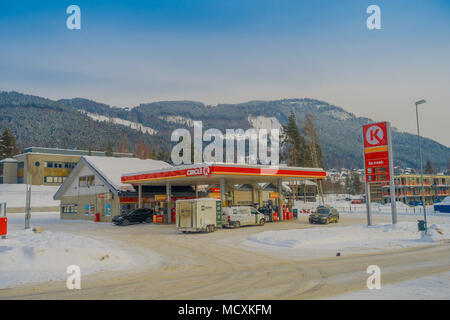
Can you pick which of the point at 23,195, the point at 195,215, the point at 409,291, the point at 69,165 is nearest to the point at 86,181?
the point at 195,215

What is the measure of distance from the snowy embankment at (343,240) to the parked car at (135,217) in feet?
60.7

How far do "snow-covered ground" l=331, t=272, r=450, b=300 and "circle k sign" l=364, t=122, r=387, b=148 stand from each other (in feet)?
60.8

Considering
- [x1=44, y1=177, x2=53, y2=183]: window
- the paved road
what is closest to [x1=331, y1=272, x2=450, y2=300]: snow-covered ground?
the paved road

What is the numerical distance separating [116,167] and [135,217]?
1148 centimetres

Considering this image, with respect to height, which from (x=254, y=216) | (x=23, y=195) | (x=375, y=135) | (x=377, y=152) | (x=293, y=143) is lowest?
(x=254, y=216)

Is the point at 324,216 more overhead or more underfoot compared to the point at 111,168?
more underfoot

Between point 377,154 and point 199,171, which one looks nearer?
point 377,154

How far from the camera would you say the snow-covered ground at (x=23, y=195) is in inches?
2881

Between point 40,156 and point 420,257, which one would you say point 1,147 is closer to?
point 40,156

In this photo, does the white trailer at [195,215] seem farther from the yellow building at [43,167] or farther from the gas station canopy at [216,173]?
the yellow building at [43,167]

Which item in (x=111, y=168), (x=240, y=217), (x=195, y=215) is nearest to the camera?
Answer: (x=195, y=215)

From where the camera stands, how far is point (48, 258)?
1404 centimetres

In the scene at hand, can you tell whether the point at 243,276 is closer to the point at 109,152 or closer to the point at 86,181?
the point at 86,181
